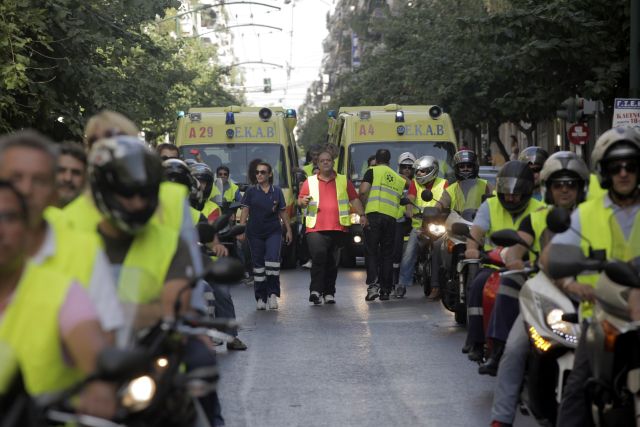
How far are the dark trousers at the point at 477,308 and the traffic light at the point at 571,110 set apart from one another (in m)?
14.7

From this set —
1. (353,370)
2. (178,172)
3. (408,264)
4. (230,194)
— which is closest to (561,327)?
(178,172)

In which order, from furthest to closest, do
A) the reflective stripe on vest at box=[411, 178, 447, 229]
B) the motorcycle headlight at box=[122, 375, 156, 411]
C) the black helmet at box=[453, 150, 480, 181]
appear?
the reflective stripe on vest at box=[411, 178, 447, 229], the black helmet at box=[453, 150, 480, 181], the motorcycle headlight at box=[122, 375, 156, 411]

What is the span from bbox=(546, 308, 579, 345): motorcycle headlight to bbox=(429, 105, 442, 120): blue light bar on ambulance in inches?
618

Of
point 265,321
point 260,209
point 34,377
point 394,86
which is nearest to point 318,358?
point 265,321

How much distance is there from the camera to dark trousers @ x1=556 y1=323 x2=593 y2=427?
6121 millimetres

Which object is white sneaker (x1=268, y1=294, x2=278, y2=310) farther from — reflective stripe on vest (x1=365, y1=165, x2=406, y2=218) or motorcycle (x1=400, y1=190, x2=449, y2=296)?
motorcycle (x1=400, y1=190, x2=449, y2=296)

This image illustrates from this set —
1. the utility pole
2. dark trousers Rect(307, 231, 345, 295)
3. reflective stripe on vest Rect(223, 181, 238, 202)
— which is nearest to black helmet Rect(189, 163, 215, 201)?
dark trousers Rect(307, 231, 345, 295)

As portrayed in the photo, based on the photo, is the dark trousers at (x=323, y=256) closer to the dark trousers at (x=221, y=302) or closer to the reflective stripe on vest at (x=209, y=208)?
the reflective stripe on vest at (x=209, y=208)

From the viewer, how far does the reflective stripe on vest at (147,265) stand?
15.0ft

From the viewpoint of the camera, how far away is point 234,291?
62.2 feet

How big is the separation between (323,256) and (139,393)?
12.4 meters

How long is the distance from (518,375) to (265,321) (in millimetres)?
7642

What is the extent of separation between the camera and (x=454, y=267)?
44.6 feet

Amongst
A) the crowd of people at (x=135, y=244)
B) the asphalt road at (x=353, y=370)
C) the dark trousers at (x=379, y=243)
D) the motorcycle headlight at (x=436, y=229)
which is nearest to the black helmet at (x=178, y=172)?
the crowd of people at (x=135, y=244)
